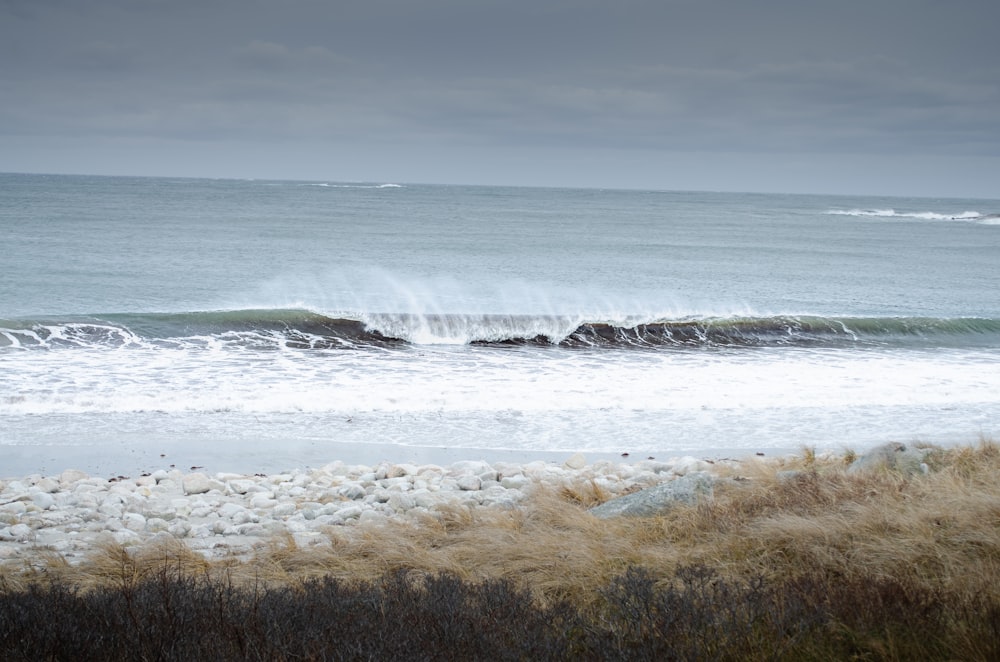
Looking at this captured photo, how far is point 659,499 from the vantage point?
6.90 m

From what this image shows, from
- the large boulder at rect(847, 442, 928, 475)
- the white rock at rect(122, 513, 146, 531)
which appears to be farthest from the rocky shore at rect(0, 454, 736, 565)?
the large boulder at rect(847, 442, 928, 475)

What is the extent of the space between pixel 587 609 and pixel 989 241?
62.8m

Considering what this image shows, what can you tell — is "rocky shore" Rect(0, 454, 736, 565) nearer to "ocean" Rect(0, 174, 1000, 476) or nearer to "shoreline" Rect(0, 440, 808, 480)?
"shoreline" Rect(0, 440, 808, 480)

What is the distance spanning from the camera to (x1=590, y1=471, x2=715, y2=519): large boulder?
6.79 m

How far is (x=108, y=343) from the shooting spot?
17.3 m

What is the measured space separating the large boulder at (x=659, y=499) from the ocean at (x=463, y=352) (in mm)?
3270

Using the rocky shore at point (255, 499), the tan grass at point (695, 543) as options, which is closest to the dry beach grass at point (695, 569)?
the tan grass at point (695, 543)

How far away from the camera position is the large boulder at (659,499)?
6.79 m

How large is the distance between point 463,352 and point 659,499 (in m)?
11.4

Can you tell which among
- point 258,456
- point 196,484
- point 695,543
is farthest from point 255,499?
point 695,543

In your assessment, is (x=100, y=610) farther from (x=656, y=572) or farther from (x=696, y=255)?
(x=696, y=255)

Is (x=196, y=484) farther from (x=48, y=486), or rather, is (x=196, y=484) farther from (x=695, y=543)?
(x=695, y=543)

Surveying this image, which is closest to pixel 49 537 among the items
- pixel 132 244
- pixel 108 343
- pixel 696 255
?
pixel 108 343

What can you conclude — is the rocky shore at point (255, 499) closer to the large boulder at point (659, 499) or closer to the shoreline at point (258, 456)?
the large boulder at point (659, 499)
